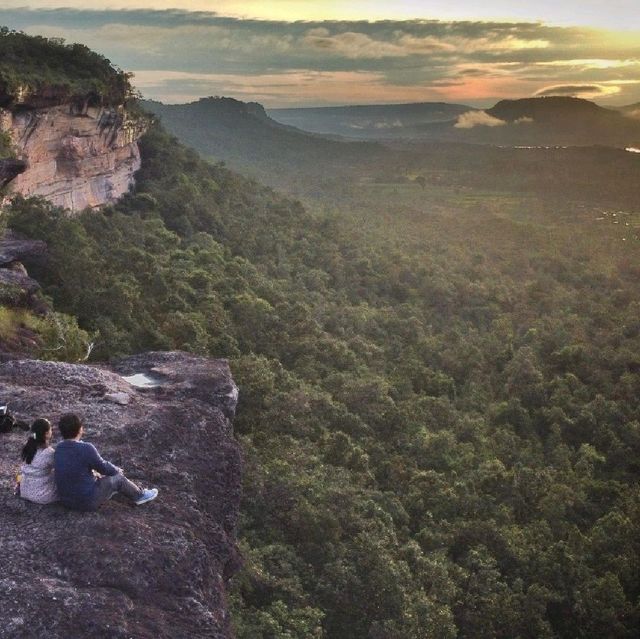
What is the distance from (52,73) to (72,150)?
12.2ft

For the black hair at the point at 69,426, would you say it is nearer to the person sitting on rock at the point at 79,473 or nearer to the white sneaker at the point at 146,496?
the person sitting on rock at the point at 79,473

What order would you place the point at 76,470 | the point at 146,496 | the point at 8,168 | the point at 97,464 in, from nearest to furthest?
the point at 76,470 → the point at 97,464 → the point at 146,496 → the point at 8,168

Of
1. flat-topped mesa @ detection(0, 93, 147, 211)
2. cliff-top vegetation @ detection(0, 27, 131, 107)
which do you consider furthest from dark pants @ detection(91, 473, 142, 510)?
cliff-top vegetation @ detection(0, 27, 131, 107)

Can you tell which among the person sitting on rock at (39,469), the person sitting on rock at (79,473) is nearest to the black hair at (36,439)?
the person sitting on rock at (39,469)

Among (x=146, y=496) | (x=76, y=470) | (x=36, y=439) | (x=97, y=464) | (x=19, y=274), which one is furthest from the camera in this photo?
(x=19, y=274)

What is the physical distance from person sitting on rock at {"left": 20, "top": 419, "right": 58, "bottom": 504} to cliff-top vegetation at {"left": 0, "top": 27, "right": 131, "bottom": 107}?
23.1 m

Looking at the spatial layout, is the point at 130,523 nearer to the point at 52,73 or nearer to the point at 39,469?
the point at 39,469

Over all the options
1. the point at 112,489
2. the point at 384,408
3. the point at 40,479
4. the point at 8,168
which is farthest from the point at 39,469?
the point at 384,408

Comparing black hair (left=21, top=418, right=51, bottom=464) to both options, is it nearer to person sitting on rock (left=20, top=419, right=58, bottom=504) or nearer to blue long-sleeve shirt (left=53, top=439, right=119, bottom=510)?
person sitting on rock (left=20, top=419, right=58, bottom=504)

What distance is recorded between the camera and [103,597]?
6750 millimetres

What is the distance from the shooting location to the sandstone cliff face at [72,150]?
28500 millimetres

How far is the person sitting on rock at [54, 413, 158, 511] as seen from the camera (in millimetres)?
7672

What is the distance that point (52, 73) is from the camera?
31.4 metres

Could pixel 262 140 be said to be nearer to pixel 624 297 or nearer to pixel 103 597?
pixel 624 297
